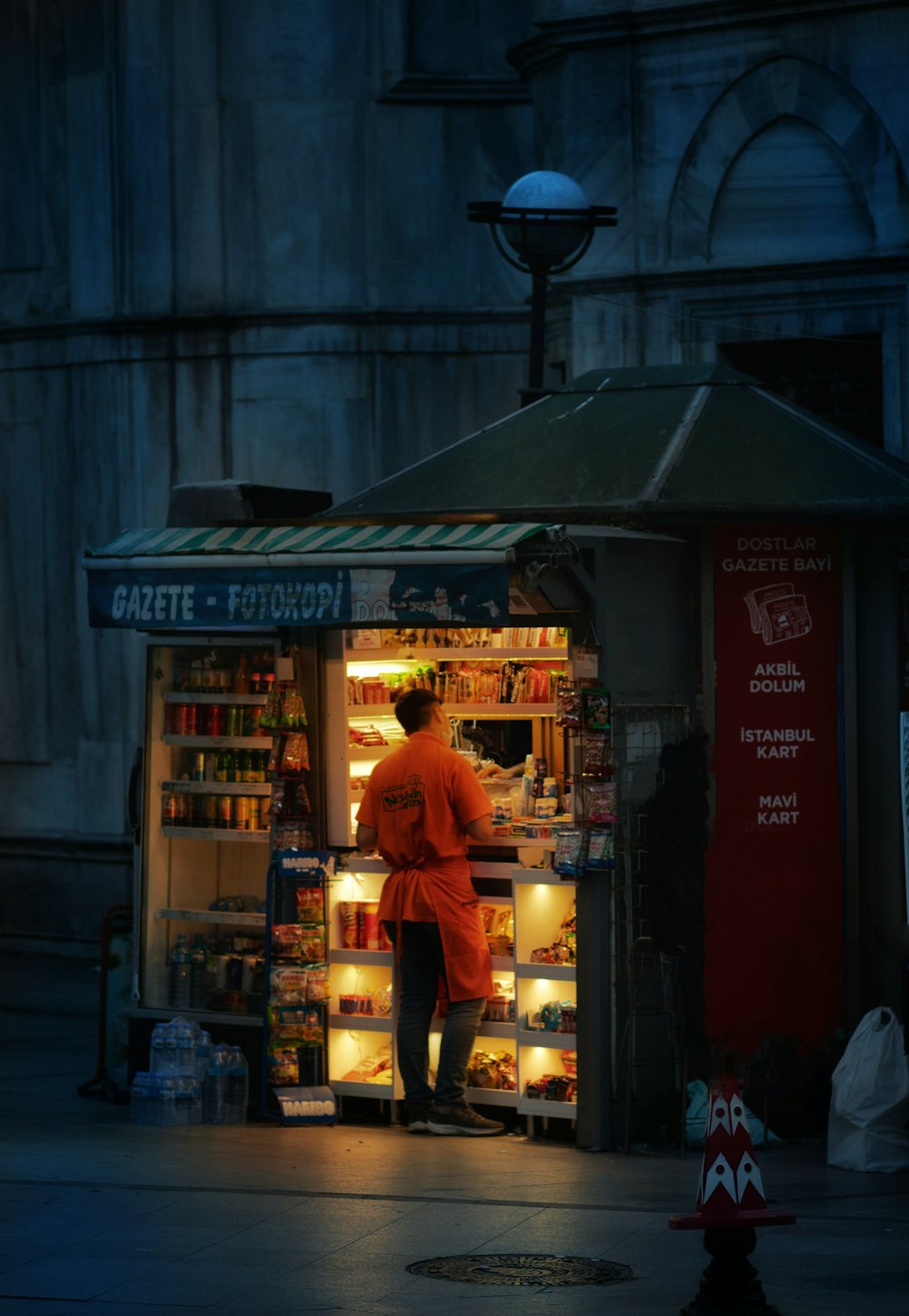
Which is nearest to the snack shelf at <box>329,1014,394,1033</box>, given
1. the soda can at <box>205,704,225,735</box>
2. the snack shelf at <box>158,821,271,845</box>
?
the snack shelf at <box>158,821,271,845</box>

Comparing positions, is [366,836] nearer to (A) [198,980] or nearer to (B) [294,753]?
(B) [294,753]

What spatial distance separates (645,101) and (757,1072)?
24.4 ft

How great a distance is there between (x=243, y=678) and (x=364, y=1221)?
11.9 feet

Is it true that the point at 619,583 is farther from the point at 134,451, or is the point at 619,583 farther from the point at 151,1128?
the point at 134,451

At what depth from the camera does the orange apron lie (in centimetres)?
1074

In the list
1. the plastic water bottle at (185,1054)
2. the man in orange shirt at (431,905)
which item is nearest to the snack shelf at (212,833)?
the man in orange shirt at (431,905)

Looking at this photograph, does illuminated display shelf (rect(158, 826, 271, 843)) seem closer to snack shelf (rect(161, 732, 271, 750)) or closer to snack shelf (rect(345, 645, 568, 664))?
snack shelf (rect(161, 732, 271, 750))

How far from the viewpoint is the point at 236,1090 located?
11.2 m

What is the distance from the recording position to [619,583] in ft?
34.3

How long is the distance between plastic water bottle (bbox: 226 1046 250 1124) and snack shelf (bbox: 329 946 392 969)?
66cm

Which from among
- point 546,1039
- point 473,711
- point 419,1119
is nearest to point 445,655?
point 473,711

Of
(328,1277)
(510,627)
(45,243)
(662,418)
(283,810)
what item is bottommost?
(328,1277)

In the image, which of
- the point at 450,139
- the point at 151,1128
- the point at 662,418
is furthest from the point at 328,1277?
the point at 450,139

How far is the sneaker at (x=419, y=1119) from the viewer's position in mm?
10836
